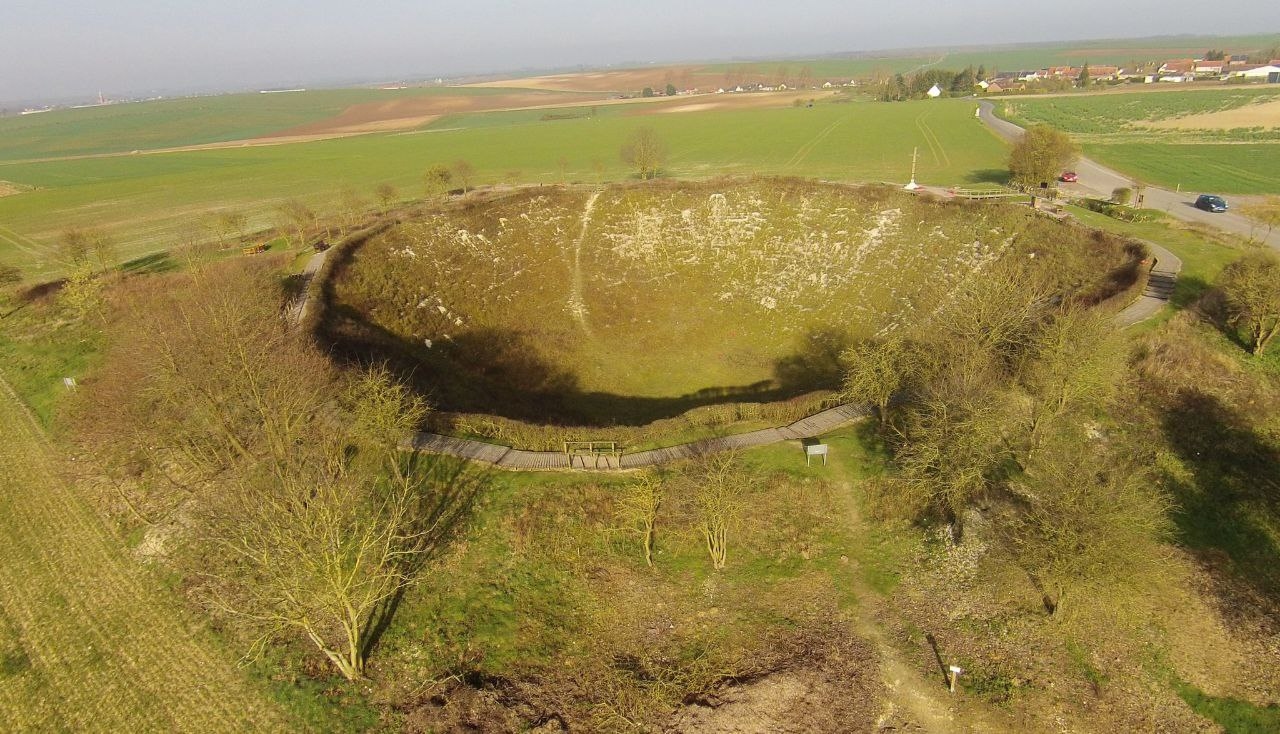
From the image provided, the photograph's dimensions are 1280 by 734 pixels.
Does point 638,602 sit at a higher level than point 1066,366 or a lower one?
lower

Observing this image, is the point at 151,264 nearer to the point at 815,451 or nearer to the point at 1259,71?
the point at 815,451

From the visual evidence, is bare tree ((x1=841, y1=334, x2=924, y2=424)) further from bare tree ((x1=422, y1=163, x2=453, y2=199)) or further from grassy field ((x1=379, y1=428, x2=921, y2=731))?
bare tree ((x1=422, y1=163, x2=453, y2=199))

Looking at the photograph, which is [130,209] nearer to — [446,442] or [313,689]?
[446,442]

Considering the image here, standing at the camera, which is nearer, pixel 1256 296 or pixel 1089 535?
pixel 1089 535

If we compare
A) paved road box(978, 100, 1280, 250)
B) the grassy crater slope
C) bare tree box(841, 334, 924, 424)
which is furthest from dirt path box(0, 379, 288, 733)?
paved road box(978, 100, 1280, 250)

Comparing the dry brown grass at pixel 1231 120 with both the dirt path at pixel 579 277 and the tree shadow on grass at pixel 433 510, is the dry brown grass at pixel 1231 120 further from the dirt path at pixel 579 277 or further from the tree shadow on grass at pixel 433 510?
the tree shadow on grass at pixel 433 510

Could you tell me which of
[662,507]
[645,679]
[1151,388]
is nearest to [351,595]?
[645,679]

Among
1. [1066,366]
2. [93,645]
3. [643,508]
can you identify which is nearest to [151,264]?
[93,645]
